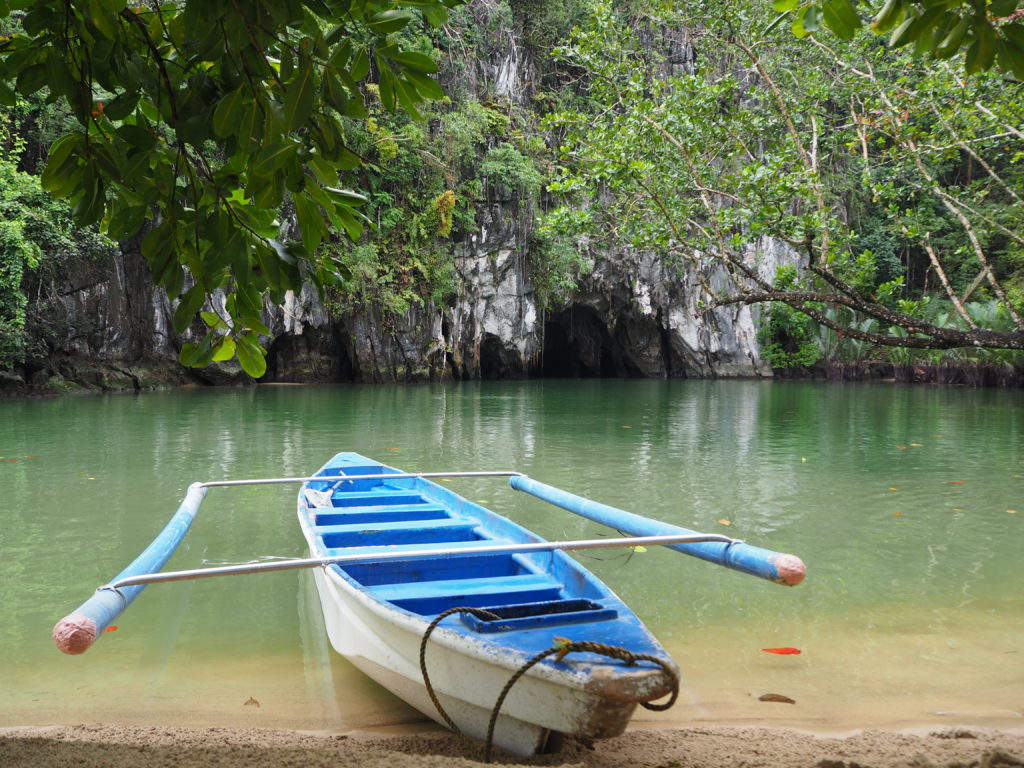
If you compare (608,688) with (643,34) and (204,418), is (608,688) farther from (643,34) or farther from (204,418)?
(643,34)

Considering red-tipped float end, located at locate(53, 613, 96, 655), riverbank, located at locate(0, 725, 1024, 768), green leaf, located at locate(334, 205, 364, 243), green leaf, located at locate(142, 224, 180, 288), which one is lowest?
riverbank, located at locate(0, 725, 1024, 768)

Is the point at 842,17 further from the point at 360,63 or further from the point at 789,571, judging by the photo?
the point at 789,571

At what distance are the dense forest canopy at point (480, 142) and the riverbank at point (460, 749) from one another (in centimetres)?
95

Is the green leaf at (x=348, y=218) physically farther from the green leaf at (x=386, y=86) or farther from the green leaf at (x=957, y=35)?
the green leaf at (x=957, y=35)

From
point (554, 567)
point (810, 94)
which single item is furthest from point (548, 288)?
point (554, 567)

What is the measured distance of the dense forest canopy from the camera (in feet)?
4.42

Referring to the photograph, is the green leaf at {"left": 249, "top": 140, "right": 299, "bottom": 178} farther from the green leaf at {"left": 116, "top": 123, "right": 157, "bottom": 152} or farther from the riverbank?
the riverbank

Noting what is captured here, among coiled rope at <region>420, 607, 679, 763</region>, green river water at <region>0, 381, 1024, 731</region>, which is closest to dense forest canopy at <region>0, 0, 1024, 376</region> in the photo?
coiled rope at <region>420, 607, 679, 763</region>

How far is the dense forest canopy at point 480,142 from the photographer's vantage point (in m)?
1.35

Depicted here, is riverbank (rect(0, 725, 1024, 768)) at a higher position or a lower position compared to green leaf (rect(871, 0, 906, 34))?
lower

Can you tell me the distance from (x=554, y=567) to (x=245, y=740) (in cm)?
112

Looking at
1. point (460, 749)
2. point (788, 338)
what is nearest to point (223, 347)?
point (460, 749)

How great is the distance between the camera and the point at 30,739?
1.84m

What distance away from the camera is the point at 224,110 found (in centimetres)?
130
